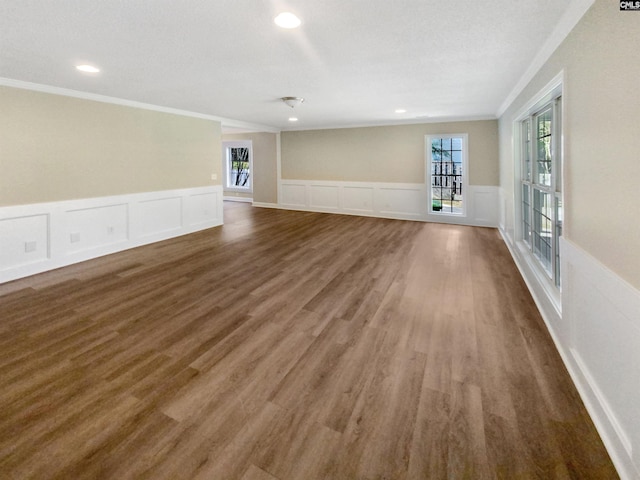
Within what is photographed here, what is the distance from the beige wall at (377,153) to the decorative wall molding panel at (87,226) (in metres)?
3.31

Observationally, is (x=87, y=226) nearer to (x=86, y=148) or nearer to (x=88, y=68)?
(x=86, y=148)

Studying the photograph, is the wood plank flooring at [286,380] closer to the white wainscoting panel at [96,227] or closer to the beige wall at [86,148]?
the white wainscoting panel at [96,227]

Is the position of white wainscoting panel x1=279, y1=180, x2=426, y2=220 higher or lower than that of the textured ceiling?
lower

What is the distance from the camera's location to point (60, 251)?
14.6ft

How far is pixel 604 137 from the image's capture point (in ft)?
5.34

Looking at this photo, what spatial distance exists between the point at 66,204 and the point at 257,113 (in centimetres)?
361

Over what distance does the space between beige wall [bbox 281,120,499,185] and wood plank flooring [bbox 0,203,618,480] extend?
4081 millimetres

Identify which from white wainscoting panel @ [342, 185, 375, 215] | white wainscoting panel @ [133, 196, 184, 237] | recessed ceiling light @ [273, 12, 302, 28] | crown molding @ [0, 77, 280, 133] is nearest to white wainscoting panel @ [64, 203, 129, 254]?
white wainscoting panel @ [133, 196, 184, 237]

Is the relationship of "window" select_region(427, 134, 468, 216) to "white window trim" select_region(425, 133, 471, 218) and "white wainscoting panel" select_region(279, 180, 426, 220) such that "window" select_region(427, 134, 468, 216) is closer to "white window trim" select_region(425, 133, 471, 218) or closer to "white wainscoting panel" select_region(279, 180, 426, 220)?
"white window trim" select_region(425, 133, 471, 218)

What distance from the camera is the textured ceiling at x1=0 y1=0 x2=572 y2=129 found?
218 cm

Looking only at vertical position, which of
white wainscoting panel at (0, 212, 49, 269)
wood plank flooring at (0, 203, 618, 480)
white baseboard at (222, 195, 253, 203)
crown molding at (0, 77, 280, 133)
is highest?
crown molding at (0, 77, 280, 133)

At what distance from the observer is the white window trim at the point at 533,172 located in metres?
2.44

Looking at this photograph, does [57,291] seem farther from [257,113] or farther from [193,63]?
[257,113]

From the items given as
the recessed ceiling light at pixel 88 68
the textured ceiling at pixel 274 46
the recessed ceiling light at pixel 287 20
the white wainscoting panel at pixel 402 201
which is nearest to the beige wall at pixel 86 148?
the textured ceiling at pixel 274 46
